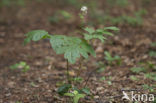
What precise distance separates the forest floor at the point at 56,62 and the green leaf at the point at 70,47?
2.40 feet

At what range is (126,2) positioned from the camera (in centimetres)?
739

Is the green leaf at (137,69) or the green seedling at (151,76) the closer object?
the green seedling at (151,76)

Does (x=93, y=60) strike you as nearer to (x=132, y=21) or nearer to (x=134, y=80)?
(x=134, y=80)

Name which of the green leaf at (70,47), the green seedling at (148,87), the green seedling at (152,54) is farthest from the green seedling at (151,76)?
the green leaf at (70,47)

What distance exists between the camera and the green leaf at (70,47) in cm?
210

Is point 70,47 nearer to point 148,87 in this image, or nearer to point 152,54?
point 148,87

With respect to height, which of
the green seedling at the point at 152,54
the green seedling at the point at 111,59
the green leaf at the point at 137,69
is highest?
the green seedling at the point at 152,54

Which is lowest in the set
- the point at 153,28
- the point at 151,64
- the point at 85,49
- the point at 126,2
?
the point at 151,64

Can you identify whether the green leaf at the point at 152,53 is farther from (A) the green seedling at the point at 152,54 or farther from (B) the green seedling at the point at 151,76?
(B) the green seedling at the point at 151,76

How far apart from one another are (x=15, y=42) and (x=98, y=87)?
120 inches

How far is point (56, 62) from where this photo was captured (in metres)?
4.11

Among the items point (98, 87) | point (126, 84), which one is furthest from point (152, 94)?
point (98, 87)

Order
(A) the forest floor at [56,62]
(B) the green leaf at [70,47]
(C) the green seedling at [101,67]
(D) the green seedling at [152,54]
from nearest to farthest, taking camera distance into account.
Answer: (B) the green leaf at [70,47] < (A) the forest floor at [56,62] < (C) the green seedling at [101,67] < (D) the green seedling at [152,54]

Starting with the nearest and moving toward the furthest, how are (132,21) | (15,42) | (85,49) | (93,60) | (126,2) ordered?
(85,49), (93,60), (15,42), (132,21), (126,2)
